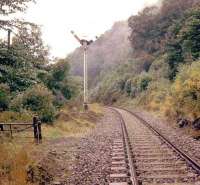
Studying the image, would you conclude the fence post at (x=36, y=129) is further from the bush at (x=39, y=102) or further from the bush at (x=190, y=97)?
the bush at (x=190, y=97)

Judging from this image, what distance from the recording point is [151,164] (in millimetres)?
14234

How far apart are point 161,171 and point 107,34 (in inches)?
6077

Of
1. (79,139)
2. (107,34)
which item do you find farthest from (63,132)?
(107,34)

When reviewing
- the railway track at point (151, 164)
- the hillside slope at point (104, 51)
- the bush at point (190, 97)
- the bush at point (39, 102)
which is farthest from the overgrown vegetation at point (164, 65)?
the hillside slope at point (104, 51)

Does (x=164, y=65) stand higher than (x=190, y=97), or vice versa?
(x=164, y=65)

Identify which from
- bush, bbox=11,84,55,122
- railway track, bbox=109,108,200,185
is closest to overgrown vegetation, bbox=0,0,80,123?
bush, bbox=11,84,55,122

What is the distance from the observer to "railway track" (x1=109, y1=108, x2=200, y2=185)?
39.3 ft

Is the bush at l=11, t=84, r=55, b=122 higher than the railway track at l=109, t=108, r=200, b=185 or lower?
higher

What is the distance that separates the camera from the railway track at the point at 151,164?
12.0 m

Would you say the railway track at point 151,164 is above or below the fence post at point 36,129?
below

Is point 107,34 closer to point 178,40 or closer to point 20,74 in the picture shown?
point 178,40

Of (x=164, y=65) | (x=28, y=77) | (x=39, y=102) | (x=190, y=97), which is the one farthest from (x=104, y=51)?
(x=28, y=77)

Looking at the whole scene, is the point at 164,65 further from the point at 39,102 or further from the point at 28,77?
the point at 28,77

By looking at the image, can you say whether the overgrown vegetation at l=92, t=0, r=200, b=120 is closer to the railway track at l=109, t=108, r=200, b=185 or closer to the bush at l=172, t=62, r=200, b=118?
the bush at l=172, t=62, r=200, b=118
